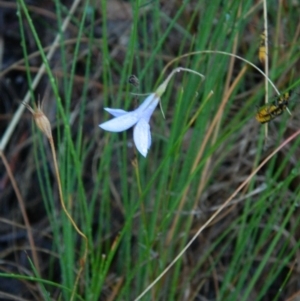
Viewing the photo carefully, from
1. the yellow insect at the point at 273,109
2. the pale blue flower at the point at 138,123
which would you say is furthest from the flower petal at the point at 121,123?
the yellow insect at the point at 273,109

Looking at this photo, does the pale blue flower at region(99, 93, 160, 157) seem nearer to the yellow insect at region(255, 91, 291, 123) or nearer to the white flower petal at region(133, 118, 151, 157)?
the white flower petal at region(133, 118, 151, 157)

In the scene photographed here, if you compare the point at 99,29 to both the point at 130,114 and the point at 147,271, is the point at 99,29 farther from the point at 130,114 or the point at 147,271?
the point at 130,114

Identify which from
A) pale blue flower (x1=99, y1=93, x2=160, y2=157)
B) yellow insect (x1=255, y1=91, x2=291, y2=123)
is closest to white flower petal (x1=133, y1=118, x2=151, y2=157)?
pale blue flower (x1=99, y1=93, x2=160, y2=157)

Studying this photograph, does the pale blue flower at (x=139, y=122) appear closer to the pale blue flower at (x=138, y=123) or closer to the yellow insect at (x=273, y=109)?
the pale blue flower at (x=138, y=123)

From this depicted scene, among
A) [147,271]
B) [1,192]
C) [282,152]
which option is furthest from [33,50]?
[147,271]

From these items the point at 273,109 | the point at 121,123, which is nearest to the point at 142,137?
the point at 121,123

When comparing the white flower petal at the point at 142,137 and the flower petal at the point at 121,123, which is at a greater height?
the flower petal at the point at 121,123
